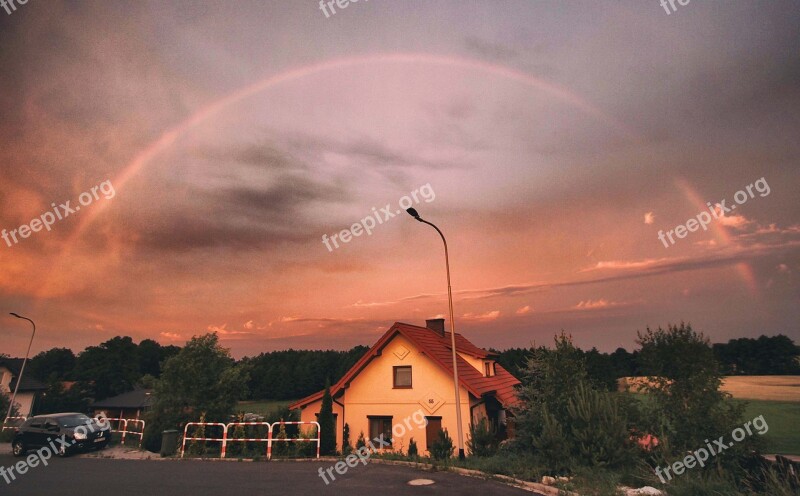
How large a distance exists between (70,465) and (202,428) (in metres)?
4.81

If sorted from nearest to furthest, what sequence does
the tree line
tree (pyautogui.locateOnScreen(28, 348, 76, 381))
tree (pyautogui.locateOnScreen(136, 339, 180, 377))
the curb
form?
the curb → the tree line → tree (pyautogui.locateOnScreen(28, 348, 76, 381)) → tree (pyautogui.locateOnScreen(136, 339, 180, 377))

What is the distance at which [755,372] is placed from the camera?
78688mm

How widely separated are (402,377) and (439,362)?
288cm

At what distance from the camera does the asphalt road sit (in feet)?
36.0

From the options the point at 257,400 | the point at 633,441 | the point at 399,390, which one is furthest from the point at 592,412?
the point at 257,400

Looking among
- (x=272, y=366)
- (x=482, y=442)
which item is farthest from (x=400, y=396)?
(x=272, y=366)

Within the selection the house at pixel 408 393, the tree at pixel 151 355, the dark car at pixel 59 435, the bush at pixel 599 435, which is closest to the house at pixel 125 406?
the dark car at pixel 59 435

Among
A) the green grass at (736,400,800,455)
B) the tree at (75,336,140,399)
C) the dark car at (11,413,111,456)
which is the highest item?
the tree at (75,336,140,399)

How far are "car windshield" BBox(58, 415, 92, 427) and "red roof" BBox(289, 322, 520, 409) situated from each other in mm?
9740

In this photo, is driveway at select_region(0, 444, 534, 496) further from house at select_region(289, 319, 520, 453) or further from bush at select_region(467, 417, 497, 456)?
house at select_region(289, 319, 520, 453)

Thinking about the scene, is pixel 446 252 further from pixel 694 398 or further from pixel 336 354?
pixel 336 354

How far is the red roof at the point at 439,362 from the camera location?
22.2m

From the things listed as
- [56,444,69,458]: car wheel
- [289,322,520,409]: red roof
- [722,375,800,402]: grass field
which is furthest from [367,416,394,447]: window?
[722,375,800,402]: grass field

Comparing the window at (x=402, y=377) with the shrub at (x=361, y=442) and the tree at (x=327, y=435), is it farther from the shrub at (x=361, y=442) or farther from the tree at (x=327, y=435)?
the tree at (x=327, y=435)
